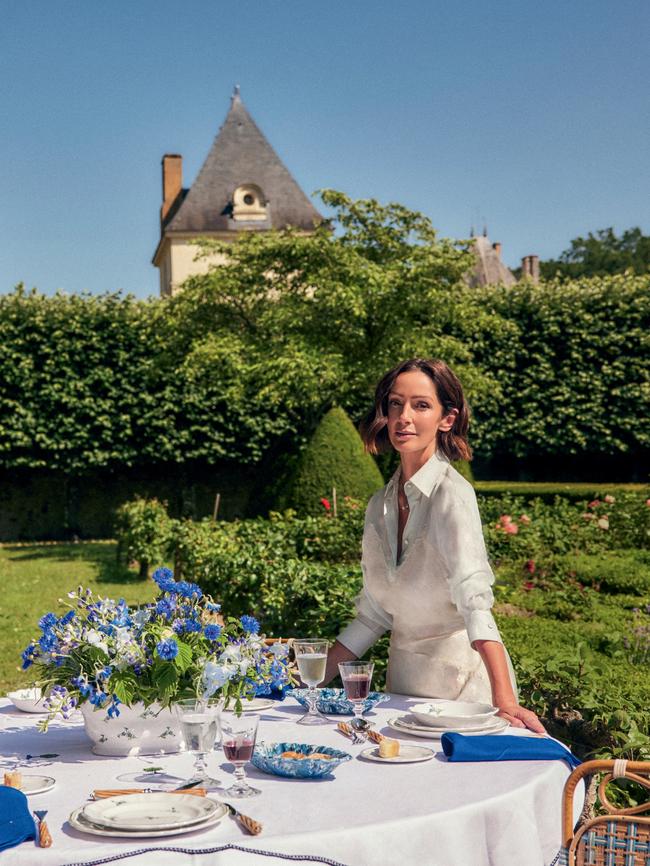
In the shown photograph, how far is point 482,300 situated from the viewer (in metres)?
19.8

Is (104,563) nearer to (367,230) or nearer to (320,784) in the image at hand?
(367,230)

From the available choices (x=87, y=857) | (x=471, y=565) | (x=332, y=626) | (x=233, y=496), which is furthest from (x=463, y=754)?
(x=233, y=496)

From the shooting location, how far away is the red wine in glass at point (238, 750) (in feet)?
6.87

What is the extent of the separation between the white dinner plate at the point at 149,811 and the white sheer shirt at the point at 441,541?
107cm

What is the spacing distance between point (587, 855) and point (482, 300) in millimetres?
18188

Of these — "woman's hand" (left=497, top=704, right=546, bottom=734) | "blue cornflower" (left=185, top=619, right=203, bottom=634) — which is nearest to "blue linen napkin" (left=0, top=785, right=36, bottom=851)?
"blue cornflower" (left=185, top=619, right=203, bottom=634)

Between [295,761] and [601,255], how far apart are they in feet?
176

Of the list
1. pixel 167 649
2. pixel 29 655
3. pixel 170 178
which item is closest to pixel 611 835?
pixel 167 649

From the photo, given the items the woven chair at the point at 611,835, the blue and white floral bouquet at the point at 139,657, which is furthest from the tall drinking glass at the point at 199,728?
the woven chair at the point at 611,835

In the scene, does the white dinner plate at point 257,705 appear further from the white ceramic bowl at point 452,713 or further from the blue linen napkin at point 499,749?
the blue linen napkin at point 499,749

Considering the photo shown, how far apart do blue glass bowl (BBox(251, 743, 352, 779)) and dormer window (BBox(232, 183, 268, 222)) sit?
28972 millimetres

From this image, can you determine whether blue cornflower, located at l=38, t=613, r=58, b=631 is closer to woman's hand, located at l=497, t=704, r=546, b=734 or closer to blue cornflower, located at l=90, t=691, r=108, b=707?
blue cornflower, located at l=90, t=691, r=108, b=707

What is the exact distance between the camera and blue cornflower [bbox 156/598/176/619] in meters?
2.47

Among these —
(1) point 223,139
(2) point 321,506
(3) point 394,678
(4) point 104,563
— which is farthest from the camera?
(1) point 223,139
